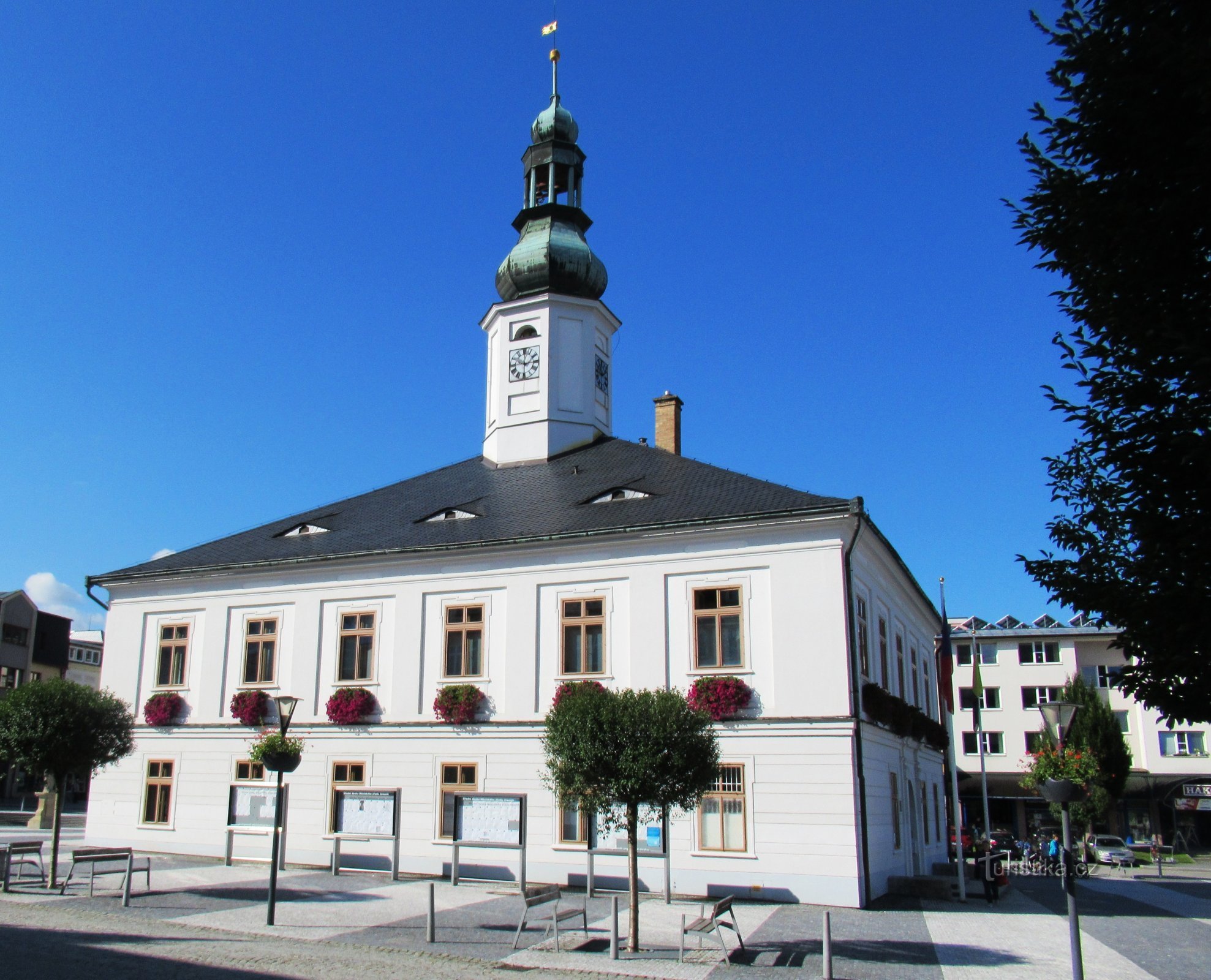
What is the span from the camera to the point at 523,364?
1271 inches

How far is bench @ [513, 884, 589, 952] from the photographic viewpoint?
1473 cm

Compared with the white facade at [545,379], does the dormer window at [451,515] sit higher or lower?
lower

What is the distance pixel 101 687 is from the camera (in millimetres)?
25500

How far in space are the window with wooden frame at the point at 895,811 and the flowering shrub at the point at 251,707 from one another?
606 inches

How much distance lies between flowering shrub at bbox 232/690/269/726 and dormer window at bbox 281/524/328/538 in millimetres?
4500

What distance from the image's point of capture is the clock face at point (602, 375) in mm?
32928

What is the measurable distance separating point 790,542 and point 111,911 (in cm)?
1422

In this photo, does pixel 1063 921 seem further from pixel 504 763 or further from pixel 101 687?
pixel 101 687

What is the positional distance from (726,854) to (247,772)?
12.6 m

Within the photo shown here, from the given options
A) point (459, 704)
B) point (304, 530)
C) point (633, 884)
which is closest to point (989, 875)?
point (633, 884)

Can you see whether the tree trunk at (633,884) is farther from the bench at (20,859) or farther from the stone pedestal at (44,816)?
the stone pedestal at (44,816)

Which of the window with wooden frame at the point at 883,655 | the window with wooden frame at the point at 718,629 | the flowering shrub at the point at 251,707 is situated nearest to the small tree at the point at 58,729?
the flowering shrub at the point at 251,707

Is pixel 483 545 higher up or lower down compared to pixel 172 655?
higher up

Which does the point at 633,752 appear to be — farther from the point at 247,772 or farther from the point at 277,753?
the point at 247,772
